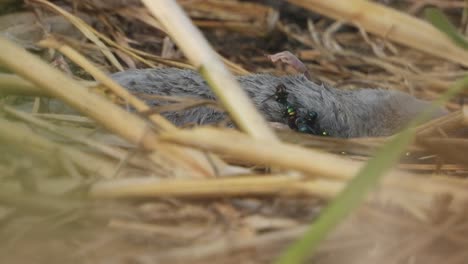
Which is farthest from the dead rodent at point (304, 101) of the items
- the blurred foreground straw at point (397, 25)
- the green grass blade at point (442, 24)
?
the green grass blade at point (442, 24)

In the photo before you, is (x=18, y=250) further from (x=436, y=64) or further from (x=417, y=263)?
(x=436, y=64)

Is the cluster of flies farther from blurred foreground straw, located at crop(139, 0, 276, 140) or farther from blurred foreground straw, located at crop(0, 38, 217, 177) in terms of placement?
blurred foreground straw, located at crop(0, 38, 217, 177)

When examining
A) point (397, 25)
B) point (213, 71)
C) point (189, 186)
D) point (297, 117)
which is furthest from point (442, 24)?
point (297, 117)

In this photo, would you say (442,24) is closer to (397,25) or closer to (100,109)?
(397,25)

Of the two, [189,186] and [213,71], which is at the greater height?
[213,71]

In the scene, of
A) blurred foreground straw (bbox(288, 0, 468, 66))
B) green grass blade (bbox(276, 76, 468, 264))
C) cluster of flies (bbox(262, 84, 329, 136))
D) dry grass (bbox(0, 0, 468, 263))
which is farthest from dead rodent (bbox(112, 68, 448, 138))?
green grass blade (bbox(276, 76, 468, 264))

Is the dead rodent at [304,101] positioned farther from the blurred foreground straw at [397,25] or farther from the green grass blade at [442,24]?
the green grass blade at [442,24]

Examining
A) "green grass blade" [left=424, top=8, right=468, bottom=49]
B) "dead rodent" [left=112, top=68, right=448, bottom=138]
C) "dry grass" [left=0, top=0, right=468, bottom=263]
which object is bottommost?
"dry grass" [left=0, top=0, right=468, bottom=263]

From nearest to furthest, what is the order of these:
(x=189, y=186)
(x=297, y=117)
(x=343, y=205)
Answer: (x=343, y=205), (x=189, y=186), (x=297, y=117)

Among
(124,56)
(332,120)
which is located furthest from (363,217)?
(124,56)
